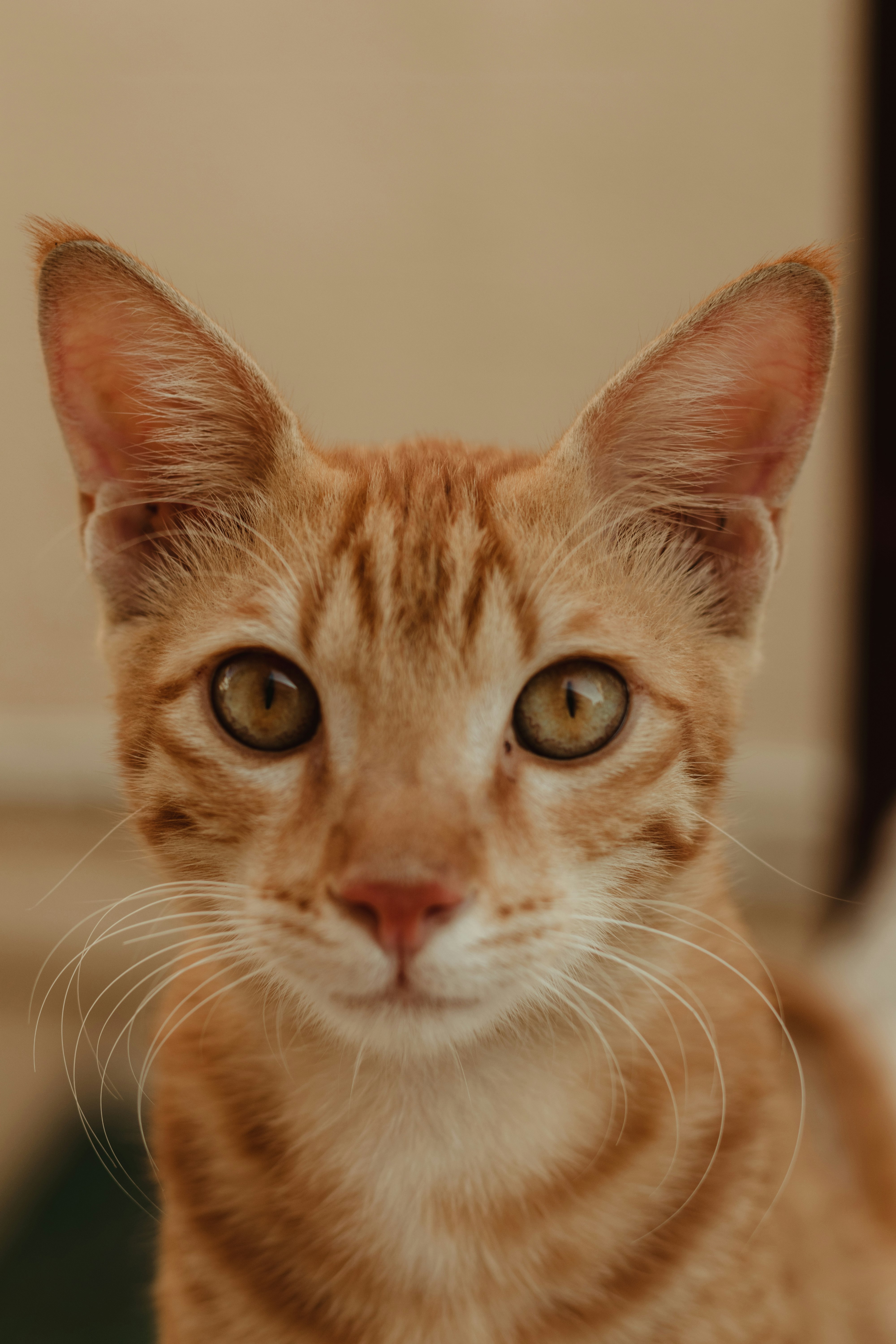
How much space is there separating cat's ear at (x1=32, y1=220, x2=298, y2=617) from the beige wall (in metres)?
0.19

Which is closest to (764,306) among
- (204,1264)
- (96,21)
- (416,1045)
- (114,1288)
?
(416,1045)

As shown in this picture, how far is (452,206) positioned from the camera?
1.54 metres

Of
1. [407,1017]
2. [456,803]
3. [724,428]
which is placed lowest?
[407,1017]

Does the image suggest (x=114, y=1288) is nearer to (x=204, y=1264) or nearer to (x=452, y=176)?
(x=204, y=1264)

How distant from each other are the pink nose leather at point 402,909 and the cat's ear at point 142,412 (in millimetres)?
318

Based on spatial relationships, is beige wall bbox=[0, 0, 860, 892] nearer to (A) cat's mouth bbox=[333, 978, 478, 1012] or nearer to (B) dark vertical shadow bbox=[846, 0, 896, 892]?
(B) dark vertical shadow bbox=[846, 0, 896, 892]

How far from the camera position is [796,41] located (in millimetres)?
1471

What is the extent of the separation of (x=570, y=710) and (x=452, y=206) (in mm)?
1134

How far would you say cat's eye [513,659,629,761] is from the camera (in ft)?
2.18

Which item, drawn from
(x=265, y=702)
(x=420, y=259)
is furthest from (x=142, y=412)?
(x=420, y=259)

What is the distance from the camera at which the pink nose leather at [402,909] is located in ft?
1.82

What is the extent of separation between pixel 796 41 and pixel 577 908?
4.64 feet

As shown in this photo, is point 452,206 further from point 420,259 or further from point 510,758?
point 510,758

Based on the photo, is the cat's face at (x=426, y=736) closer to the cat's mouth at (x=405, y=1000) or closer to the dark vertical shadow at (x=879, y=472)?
the cat's mouth at (x=405, y=1000)
